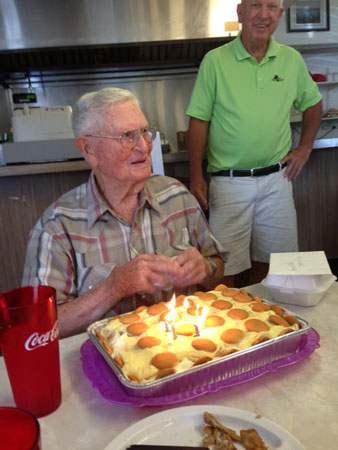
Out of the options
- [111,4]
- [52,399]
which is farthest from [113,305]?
[111,4]

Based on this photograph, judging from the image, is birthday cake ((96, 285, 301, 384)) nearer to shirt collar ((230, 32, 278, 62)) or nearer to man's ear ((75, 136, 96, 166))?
man's ear ((75, 136, 96, 166))

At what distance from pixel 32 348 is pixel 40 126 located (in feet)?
7.76

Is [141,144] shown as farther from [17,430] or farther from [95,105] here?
[17,430]

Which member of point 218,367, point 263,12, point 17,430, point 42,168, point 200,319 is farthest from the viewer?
point 42,168

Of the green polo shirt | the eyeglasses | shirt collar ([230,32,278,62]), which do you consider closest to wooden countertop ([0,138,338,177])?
the green polo shirt

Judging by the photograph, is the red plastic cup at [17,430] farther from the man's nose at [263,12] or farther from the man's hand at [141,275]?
the man's nose at [263,12]

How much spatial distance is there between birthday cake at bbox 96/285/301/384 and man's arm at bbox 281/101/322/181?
4.94 ft

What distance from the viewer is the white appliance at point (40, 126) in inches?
105

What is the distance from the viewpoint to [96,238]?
3.96 ft

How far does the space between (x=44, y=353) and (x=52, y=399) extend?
0.31ft

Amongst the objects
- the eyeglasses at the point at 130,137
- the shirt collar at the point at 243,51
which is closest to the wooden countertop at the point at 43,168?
the shirt collar at the point at 243,51

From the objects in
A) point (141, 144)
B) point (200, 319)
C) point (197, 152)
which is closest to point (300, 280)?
point (200, 319)

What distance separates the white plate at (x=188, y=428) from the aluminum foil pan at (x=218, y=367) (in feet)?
0.15

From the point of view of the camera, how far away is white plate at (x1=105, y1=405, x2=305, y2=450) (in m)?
0.55
